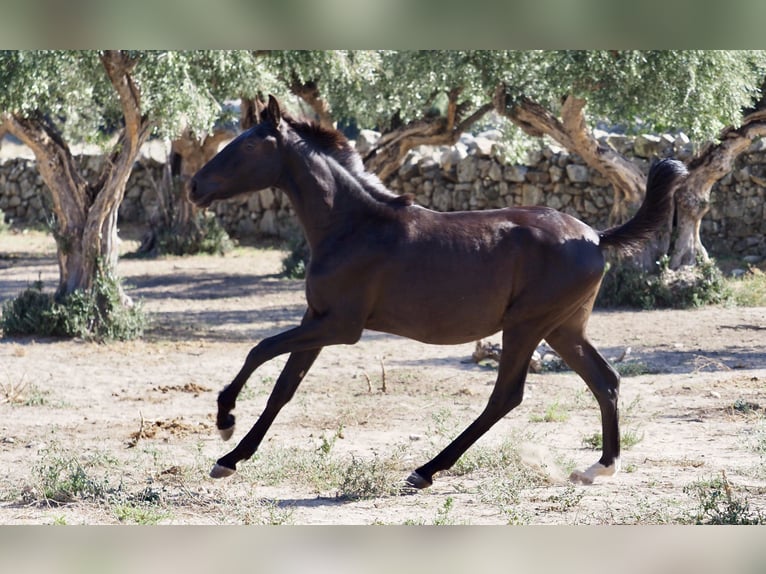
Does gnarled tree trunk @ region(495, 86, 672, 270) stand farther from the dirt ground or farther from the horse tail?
the horse tail

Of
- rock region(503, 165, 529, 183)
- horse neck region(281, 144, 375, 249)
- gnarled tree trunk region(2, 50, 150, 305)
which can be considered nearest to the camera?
horse neck region(281, 144, 375, 249)

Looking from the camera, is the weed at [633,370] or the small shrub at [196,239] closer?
the weed at [633,370]

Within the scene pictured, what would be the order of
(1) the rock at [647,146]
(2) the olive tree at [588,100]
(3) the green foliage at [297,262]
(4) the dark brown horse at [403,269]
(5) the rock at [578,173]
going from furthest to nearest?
(5) the rock at [578,173] < (1) the rock at [647,146] < (3) the green foliage at [297,262] < (2) the olive tree at [588,100] < (4) the dark brown horse at [403,269]

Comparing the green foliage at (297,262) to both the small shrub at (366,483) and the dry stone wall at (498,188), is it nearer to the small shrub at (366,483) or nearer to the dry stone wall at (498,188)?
the dry stone wall at (498,188)

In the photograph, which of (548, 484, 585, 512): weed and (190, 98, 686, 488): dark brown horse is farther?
(190, 98, 686, 488): dark brown horse

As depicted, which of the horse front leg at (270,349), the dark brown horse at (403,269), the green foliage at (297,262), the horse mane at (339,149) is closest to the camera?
the horse front leg at (270,349)

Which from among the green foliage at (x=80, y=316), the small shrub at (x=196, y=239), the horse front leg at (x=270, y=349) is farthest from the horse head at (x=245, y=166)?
the small shrub at (x=196, y=239)

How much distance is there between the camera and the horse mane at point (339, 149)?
21.6ft

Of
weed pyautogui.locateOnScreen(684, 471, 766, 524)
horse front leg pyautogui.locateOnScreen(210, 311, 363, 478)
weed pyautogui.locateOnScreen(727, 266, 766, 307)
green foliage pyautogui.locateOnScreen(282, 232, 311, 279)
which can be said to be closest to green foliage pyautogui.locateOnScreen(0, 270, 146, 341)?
green foliage pyautogui.locateOnScreen(282, 232, 311, 279)

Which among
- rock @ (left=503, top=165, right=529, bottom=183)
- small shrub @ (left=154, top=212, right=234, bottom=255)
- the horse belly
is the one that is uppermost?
rock @ (left=503, top=165, right=529, bottom=183)

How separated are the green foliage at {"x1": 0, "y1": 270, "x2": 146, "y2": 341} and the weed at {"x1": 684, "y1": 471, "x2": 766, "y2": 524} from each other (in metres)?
8.05

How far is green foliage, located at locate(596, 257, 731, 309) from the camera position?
14719 mm

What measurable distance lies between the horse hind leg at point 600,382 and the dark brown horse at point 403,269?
2cm
